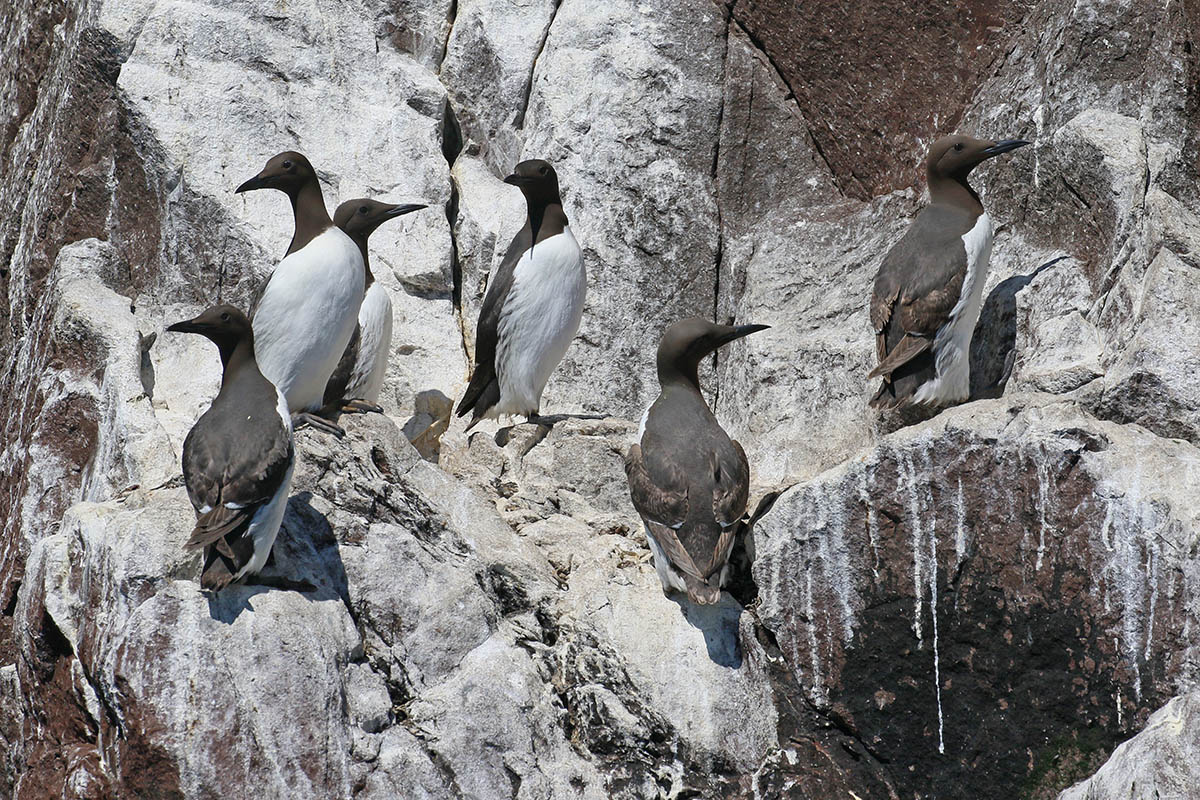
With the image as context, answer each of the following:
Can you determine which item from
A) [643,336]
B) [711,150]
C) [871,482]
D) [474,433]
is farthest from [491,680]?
[711,150]

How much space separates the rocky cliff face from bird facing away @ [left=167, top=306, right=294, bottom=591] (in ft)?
0.77

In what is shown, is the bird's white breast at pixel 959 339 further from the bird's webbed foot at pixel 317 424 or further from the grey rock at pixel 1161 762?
the bird's webbed foot at pixel 317 424

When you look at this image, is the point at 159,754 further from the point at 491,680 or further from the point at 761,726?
the point at 761,726

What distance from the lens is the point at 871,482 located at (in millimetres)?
Result: 5922

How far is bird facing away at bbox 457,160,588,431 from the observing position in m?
7.78

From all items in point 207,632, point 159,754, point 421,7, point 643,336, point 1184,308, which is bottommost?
point 159,754

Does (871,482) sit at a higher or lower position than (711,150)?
lower

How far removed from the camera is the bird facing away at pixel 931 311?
6645 millimetres

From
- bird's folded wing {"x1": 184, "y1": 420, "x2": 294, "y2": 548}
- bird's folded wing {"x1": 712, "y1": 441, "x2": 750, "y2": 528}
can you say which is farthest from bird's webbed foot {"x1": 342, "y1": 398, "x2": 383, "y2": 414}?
bird's folded wing {"x1": 712, "y1": 441, "x2": 750, "y2": 528}

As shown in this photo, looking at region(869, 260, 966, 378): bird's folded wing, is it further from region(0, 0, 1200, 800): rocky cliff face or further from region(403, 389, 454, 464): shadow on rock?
region(403, 389, 454, 464): shadow on rock

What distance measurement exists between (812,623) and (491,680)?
1349mm

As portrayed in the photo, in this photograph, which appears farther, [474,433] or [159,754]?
[474,433]

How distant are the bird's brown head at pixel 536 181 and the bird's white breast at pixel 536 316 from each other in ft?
0.82

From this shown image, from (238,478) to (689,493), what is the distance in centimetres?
180
